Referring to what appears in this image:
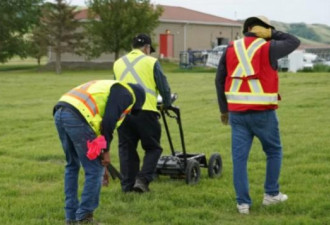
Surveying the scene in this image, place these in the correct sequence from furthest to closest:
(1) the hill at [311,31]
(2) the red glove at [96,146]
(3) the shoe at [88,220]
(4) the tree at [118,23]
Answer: (1) the hill at [311,31] < (4) the tree at [118,23] < (3) the shoe at [88,220] < (2) the red glove at [96,146]

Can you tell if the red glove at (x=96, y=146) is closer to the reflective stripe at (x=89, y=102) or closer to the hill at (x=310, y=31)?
the reflective stripe at (x=89, y=102)

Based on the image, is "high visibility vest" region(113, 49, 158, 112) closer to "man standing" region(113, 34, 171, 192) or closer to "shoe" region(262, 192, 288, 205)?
"man standing" region(113, 34, 171, 192)

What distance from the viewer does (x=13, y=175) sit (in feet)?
28.9

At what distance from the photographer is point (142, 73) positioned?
24.3ft

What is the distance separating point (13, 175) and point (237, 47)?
13.3 ft

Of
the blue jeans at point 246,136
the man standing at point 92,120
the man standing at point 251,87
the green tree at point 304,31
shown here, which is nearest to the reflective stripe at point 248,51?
the man standing at point 251,87

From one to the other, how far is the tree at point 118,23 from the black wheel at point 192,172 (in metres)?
42.8

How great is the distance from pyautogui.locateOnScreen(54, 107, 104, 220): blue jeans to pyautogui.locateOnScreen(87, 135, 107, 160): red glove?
4.4 inches

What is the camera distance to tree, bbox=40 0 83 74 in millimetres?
51688

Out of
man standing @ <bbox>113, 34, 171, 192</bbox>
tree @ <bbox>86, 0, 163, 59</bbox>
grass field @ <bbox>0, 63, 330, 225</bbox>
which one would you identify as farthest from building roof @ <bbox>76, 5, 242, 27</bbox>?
man standing @ <bbox>113, 34, 171, 192</bbox>

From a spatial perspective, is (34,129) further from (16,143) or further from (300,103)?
(300,103)

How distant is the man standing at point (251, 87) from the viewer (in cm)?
641

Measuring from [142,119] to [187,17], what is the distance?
190 ft

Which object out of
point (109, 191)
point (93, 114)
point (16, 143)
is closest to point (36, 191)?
point (109, 191)
